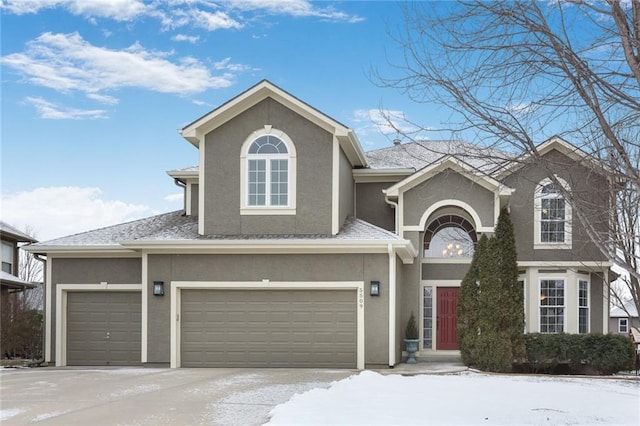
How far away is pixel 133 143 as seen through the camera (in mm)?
20047

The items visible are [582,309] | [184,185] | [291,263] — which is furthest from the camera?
[184,185]

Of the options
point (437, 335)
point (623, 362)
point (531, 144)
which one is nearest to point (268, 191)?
point (437, 335)

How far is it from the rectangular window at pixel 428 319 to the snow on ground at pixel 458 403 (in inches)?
211

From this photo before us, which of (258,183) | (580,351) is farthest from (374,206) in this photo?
(580,351)

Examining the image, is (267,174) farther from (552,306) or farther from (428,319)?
(552,306)

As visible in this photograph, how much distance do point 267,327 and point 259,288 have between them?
92 centimetres

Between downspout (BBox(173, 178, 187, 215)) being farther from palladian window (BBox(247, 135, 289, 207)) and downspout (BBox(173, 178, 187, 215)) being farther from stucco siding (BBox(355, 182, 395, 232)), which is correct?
stucco siding (BBox(355, 182, 395, 232))

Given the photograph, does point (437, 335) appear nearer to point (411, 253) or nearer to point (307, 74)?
point (411, 253)

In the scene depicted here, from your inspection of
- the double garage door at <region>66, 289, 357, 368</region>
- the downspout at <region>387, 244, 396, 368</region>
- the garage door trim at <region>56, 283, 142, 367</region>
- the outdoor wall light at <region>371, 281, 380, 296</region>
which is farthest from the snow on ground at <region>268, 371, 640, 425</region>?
the garage door trim at <region>56, 283, 142, 367</region>

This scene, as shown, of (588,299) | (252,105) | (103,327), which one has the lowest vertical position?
(103,327)

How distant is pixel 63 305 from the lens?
1856 centimetres

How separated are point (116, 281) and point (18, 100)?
581cm

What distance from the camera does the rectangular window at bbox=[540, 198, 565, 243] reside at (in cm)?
1928

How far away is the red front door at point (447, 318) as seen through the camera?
19000mm
